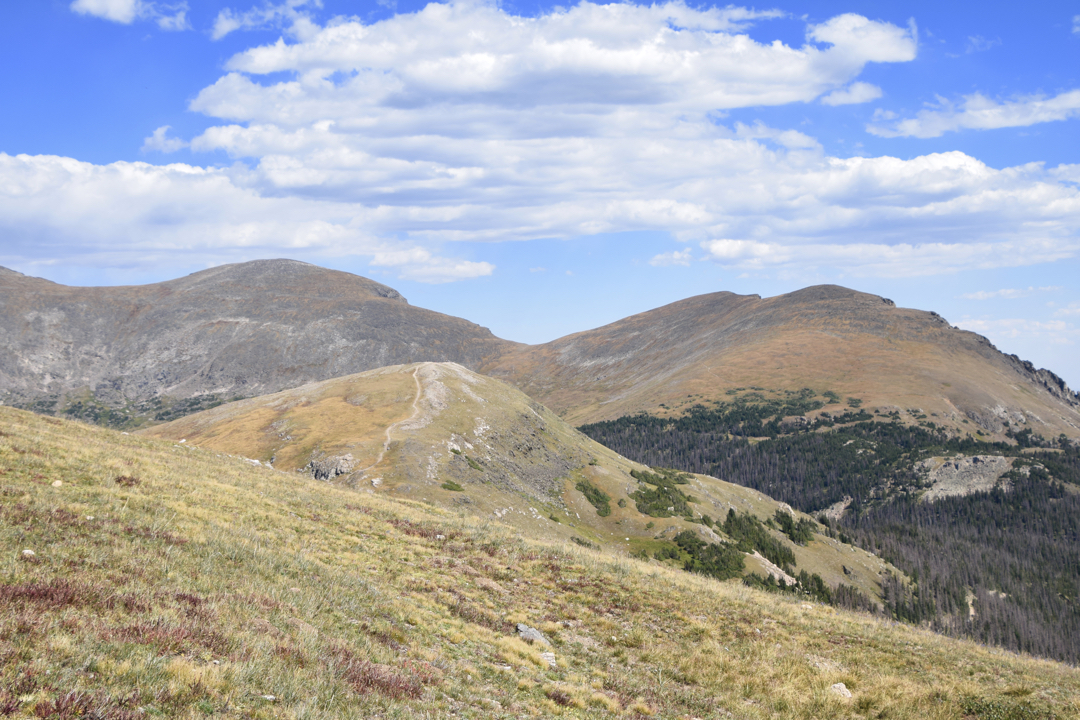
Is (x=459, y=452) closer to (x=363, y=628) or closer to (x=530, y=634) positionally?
(x=530, y=634)

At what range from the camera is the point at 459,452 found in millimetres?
55594

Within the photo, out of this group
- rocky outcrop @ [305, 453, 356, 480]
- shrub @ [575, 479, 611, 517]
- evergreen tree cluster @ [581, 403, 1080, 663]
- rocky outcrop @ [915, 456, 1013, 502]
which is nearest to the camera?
rocky outcrop @ [305, 453, 356, 480]

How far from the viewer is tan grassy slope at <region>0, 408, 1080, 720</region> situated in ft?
28.6

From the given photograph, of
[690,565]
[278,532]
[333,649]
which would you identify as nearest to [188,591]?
[333,649]

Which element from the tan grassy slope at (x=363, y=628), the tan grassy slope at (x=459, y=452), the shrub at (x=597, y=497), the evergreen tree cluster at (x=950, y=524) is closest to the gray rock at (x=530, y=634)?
the tan grassy slope at (x=363, y=628)

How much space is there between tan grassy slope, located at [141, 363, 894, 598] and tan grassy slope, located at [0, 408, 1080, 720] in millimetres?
19436

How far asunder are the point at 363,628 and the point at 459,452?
139ft

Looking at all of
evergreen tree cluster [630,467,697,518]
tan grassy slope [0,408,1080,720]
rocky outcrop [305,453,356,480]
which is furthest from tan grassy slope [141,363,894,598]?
tan grassy slope [0,408,1080,720]

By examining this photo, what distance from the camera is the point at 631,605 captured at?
21953 millimetres

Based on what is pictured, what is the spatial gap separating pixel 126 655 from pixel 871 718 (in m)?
15.8

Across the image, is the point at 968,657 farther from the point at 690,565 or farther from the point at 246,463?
the point at 246,463

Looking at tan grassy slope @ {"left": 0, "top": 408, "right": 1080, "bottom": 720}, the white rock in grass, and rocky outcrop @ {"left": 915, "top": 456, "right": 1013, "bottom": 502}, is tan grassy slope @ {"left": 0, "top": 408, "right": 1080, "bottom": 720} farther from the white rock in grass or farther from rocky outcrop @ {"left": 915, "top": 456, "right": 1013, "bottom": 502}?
rocky outcrop @ {"left": 915, "top": 456, "right": 1013, "bottom": 502}

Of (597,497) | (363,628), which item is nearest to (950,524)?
(597,497)

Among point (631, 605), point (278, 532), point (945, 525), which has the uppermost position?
point (278, 532)
